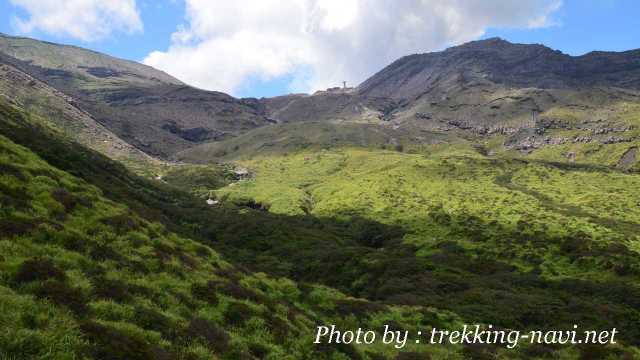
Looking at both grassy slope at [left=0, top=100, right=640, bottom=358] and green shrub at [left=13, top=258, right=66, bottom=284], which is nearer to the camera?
green shrub at [left=13, top=258, right=66, bottom=284]

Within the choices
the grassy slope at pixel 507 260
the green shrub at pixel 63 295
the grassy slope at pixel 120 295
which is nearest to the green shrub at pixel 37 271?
the grassy slope at pixel 120 295

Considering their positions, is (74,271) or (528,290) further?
(528,290)

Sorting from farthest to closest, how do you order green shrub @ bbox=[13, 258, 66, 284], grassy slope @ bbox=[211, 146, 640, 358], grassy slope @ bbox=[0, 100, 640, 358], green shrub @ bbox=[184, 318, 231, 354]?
grassy slope @ bbox=[211, 146, 640, 358] < green shrub @ bbox=[184, 318, 231, 354] < grassy slope @ bbox=[0, 100, 640, 358] < green shrub @ bbox=[13, 258, 66, 284]

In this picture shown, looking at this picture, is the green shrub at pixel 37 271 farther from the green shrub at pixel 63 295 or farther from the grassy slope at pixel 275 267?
the green shrub at pixel 63 295

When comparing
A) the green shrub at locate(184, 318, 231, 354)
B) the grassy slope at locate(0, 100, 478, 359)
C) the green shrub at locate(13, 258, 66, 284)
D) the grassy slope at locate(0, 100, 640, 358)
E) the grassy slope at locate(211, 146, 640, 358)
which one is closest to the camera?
the grassy slope at locate(0, 100, 478, 359)

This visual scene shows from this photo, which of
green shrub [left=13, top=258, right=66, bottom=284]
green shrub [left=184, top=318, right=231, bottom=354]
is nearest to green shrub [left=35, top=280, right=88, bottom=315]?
green shrub [left=13, top=258, right=66, bottom=284]

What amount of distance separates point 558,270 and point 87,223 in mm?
110549

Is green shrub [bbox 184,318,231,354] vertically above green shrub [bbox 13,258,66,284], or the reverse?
green shrub [bbox 13,258,66,284]

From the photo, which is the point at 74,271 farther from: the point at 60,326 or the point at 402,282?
the point at 402,282

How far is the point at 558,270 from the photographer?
371 ft

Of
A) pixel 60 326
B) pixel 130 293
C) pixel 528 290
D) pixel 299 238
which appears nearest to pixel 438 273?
pixel 528 290

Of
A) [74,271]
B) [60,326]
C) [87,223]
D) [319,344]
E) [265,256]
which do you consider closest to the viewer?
[60,326]

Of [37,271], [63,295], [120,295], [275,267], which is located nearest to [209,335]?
[120,295]

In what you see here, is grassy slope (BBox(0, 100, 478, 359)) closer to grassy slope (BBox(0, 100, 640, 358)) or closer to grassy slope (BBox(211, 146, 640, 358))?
grassy slope (BBox(0, 100, 640, 358))
